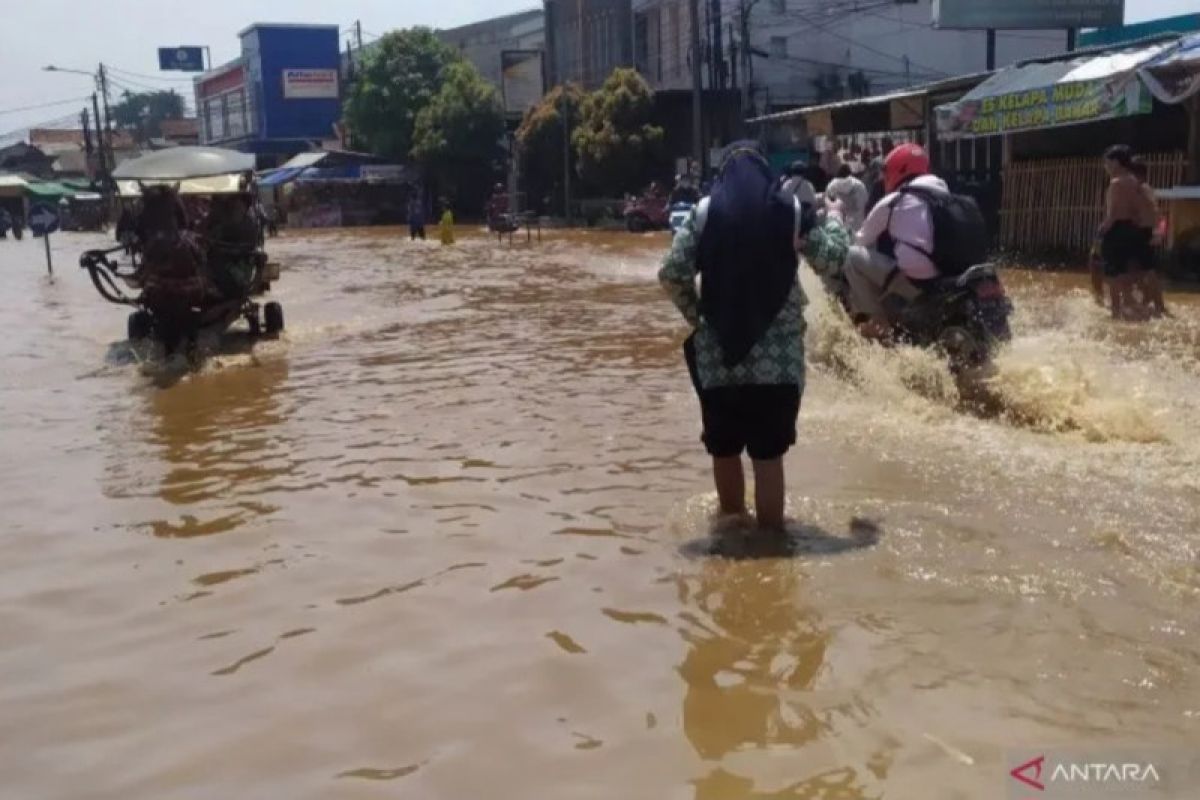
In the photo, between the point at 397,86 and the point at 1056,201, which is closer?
the point at 1056,201

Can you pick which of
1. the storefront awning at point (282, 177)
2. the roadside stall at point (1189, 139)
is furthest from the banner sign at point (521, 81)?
the roadside stall at point (1189, 139)

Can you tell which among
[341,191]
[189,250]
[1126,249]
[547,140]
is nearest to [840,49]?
[547,140]

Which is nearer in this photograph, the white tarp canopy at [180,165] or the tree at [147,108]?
the white tarp canopy at [180,165]

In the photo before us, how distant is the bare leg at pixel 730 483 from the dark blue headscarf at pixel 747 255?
51cm

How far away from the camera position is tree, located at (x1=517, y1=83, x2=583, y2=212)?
43219mm

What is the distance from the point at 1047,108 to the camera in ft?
57.5

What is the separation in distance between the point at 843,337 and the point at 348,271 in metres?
17.1

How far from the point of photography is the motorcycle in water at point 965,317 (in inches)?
299

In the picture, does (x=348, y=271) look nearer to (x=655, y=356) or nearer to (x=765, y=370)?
(x=655, y=356)

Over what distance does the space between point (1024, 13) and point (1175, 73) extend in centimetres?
1618

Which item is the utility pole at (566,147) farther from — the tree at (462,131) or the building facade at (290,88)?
the building facade at (290,88)

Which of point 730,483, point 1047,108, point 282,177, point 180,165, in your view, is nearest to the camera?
point 730,483

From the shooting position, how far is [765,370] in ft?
16.6

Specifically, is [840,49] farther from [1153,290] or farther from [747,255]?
[747,255]
